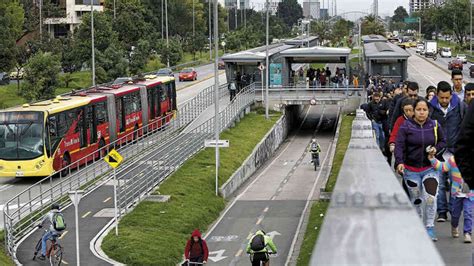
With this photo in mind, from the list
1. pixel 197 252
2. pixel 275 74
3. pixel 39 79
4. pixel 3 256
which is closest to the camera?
pixel 197 252

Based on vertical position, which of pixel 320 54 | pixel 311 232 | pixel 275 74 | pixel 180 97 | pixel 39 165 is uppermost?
pixel 320 54

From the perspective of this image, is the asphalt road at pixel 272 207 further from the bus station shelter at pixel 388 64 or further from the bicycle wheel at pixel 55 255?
the bus station shelter at pixel 388 64

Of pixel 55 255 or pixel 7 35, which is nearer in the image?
pixel 55 255

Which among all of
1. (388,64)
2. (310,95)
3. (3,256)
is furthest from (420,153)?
(388,64)

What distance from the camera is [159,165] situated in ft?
96.9

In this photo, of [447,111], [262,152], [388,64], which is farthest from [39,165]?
[388,64]

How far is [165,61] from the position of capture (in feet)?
308

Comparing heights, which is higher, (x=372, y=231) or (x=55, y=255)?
(x=372, y=231)

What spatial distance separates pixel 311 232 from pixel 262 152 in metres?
19.9

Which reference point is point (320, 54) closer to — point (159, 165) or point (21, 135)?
point (159, 165)

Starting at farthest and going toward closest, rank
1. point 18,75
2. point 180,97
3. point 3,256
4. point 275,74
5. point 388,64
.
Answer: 1. point 180,97
2. point 18,75
3. point 275,74
4. point 388,64
5. point 3,256

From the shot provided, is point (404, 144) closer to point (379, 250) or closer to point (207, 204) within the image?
point (379, 250)

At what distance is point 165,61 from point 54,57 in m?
40.8

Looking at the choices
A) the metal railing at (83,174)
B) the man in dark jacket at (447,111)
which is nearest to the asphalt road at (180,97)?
the metal railing at (83,174)
